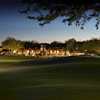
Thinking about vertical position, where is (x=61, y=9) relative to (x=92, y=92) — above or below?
above

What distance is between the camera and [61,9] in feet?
52.5

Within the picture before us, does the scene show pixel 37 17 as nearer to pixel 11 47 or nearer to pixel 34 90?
pixel 34 90

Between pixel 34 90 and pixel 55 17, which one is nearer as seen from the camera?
pixel 55 17

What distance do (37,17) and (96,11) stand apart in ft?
7.41

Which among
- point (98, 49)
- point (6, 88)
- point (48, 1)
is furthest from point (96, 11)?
point (98, 49)

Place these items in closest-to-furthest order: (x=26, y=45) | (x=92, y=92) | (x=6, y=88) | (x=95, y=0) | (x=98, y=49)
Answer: (x=95, y=0)
(x=92, y=92)
(x=6, y=88)
(x=98, y=49)
(x=26, y=45)

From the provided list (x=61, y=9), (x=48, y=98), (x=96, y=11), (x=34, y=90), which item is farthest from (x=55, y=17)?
(x=34, y=90)

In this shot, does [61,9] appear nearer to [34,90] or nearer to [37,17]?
[37,17]

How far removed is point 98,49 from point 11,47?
32145 millimetres

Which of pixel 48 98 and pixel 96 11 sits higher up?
pixel 96 11

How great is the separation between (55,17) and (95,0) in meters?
1.80

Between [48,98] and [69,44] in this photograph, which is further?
[69,44]

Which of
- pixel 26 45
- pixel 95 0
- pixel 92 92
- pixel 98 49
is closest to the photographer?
pixel 95 0

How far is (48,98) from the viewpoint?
648 inches
